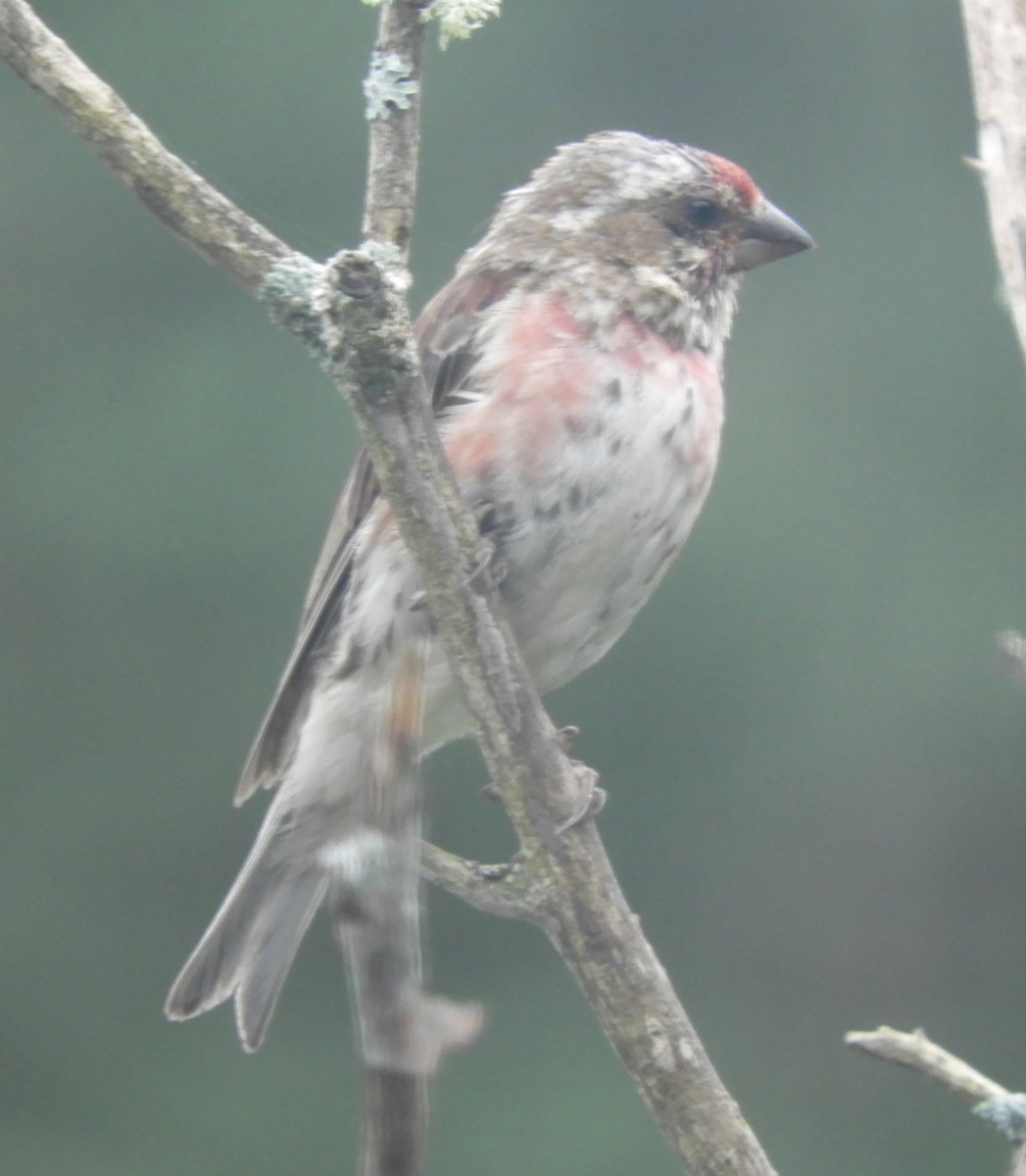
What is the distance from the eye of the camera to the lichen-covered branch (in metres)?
1.58

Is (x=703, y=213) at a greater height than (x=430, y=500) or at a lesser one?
greater

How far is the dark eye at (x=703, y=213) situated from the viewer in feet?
7.52

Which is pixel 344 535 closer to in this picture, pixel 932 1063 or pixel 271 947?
pixel 271 947

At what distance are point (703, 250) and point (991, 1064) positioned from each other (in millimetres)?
2919

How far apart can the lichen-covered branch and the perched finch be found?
55 centimetres

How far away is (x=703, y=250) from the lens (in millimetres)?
2277

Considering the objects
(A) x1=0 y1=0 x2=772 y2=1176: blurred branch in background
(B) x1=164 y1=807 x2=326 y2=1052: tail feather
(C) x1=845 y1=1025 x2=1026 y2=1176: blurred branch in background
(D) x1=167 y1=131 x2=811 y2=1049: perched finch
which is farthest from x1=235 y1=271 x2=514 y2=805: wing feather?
(C) x1=845 y1=1025 x2=1026 y2=1176: blurred branch in background

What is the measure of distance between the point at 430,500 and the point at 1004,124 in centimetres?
62

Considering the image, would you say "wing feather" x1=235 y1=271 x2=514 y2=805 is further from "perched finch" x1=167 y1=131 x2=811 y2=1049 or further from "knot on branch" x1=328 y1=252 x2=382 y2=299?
"knot on branch" x1=328 y1=252 x2=382 y2=299

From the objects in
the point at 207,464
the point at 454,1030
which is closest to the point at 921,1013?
the point at 207,464

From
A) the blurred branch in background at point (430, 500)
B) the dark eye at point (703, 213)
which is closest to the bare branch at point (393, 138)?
the blurred branch in background at point (430, 500)

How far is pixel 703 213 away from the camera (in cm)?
230

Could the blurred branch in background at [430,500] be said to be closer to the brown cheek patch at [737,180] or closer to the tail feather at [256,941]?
the tail feather at [256,941]

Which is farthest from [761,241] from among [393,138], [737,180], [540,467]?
[393,138]
